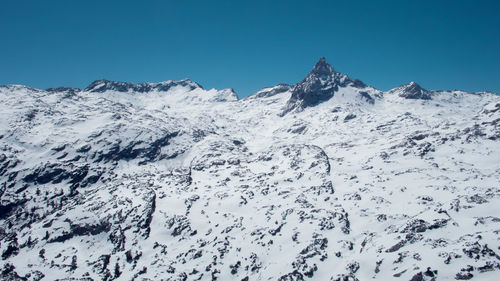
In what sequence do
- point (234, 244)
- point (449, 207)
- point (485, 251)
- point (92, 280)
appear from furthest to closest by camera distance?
point (234, 244)
point (92, 280)
point (449, 207)
point (485, 251)

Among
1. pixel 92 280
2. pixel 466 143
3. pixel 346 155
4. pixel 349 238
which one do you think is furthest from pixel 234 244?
pixel 466 143

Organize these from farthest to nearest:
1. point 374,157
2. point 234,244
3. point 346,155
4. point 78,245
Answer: point 346,155
point 374,157
point 78,245
point 234,244

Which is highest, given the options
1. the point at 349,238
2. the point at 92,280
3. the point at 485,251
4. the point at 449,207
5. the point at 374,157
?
the point at 374,157

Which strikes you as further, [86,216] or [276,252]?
[86,216]

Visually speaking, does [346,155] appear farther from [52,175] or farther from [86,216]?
[52,175]

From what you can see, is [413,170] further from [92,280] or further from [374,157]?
[92,280]

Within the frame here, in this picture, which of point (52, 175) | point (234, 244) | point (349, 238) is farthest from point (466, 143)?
point (52, 175)

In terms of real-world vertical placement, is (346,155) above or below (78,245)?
above

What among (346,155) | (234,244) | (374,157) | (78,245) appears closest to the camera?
(234,244)

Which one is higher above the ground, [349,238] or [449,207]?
[449,207]
